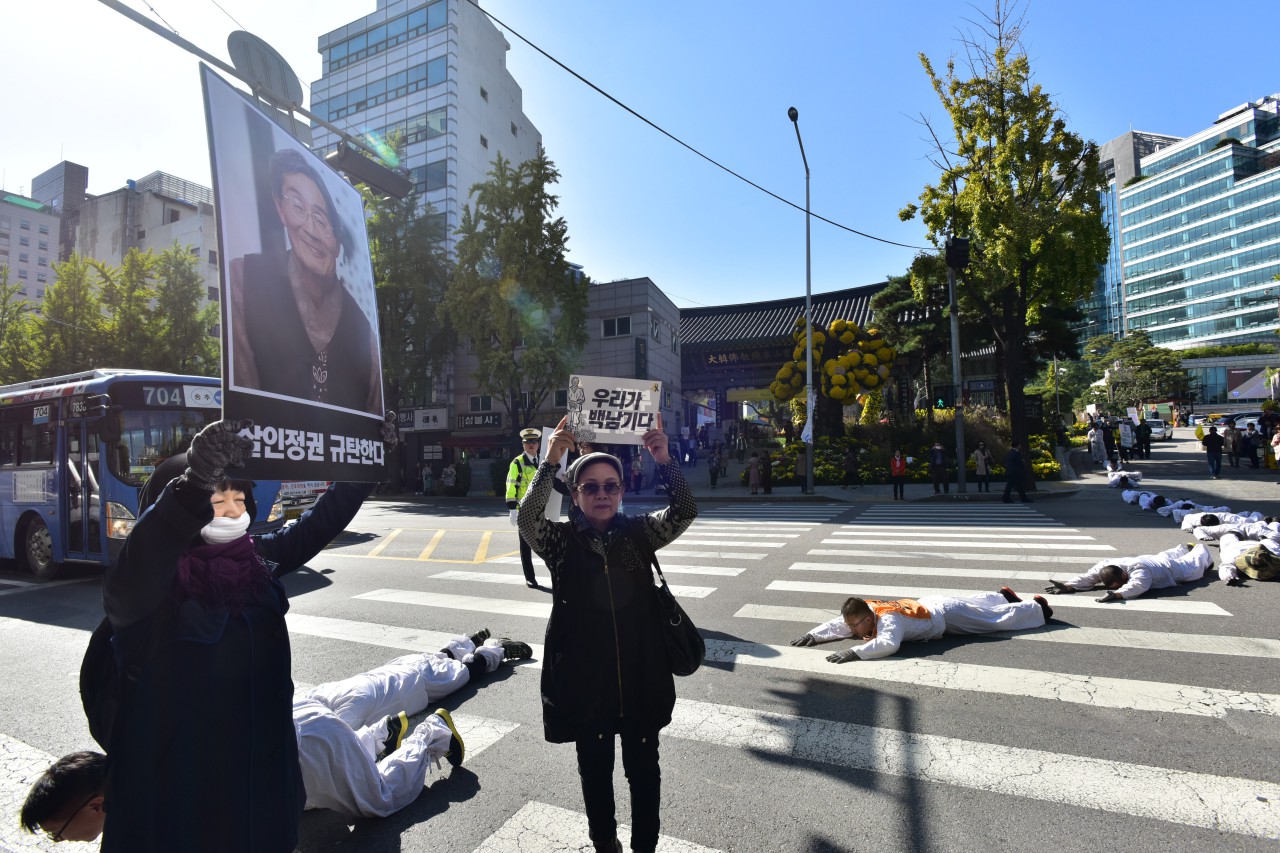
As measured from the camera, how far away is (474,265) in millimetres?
26844

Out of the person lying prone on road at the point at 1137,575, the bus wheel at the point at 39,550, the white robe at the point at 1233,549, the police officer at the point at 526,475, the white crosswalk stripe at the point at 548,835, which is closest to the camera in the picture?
the white crosswalk stripe at the point at 548,835

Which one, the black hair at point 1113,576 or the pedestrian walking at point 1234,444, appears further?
the pedestrian walking at point 1234,444

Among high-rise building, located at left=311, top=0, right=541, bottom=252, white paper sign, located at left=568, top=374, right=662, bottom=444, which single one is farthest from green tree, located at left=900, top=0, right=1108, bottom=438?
high-rise building, located at left=311, top=0, right=541, bottom=252

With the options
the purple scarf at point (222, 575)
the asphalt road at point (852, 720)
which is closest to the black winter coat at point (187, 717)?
the purple scarf at point (222, 575)

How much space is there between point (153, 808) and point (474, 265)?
26.8m

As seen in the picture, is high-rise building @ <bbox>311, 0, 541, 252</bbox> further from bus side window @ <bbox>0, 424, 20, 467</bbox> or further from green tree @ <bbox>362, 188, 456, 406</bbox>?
bus side window @ <bbox>0, 424, 20, 467</bbox>

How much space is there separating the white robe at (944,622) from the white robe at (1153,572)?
162 centimetres

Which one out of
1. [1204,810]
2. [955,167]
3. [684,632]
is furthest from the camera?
[955,167]

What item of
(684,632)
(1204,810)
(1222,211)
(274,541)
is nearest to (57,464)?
(274,541)

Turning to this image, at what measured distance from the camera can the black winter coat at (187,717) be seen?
5.64ft

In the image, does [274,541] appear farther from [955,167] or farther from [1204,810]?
[955,167]

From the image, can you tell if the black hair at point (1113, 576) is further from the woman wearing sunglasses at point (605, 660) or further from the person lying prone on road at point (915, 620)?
the woman wearing sunglasses at point (605, 660)

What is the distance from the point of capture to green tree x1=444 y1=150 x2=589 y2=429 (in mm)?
25844

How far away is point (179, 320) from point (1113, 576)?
3521 centimetres
